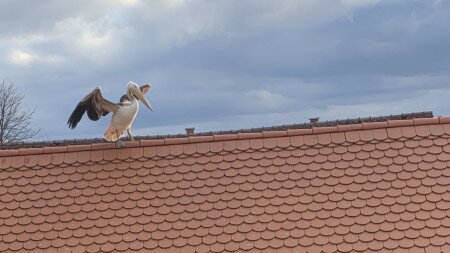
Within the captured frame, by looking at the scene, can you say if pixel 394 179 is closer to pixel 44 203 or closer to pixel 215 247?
pixel 215 247

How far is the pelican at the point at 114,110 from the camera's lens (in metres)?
10.1

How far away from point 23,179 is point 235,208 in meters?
2.85

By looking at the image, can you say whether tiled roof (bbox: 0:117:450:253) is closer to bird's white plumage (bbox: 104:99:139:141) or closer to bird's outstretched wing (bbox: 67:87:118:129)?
bird's white plumage (bbox: 104:99:139:141)

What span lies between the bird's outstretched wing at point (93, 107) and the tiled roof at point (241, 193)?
0.55 meters

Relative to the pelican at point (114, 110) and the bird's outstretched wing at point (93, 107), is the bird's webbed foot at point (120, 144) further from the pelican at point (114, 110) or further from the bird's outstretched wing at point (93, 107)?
the bird's outstretched wing at point (93, 107)

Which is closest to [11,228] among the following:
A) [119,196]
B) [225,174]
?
[119,196]

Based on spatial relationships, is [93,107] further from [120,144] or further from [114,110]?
[120,144]

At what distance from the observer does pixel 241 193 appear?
9.38m

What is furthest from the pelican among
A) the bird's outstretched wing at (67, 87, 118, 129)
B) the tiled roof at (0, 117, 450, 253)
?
the tiled roof at (0, 117, 450, 253)

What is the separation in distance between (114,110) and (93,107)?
29 centimetres

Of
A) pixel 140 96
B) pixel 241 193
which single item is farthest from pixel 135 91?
pixel 241 193

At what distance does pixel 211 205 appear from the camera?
9305mm

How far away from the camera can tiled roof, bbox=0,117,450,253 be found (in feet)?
29.4

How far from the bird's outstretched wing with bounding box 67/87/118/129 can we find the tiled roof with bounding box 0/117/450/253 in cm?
55
